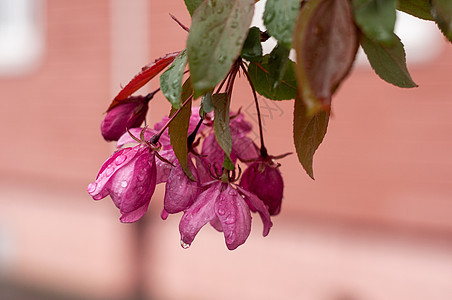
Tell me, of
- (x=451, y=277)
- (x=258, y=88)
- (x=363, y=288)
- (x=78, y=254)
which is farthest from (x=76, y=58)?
(x=258, y=88)

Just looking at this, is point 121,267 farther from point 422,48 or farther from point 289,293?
point 422,48

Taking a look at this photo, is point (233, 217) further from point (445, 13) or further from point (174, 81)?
point (445, 13)

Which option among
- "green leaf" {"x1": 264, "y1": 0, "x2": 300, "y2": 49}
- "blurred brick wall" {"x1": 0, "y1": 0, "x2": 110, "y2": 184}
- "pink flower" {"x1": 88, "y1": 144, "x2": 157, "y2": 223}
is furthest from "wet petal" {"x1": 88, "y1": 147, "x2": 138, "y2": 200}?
"blurred brick wall" {"x1": 0, "y1": 0, "x2": 110, "y2": 184}

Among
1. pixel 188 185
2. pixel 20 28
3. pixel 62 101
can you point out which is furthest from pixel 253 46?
pixel 20 28

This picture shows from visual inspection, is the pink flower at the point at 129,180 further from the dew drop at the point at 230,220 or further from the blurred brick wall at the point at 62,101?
the blurred brick wall at the point at 62,101

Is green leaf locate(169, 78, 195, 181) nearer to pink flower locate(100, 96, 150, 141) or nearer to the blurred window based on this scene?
pink flower locate(100, 96, 150, 141)
